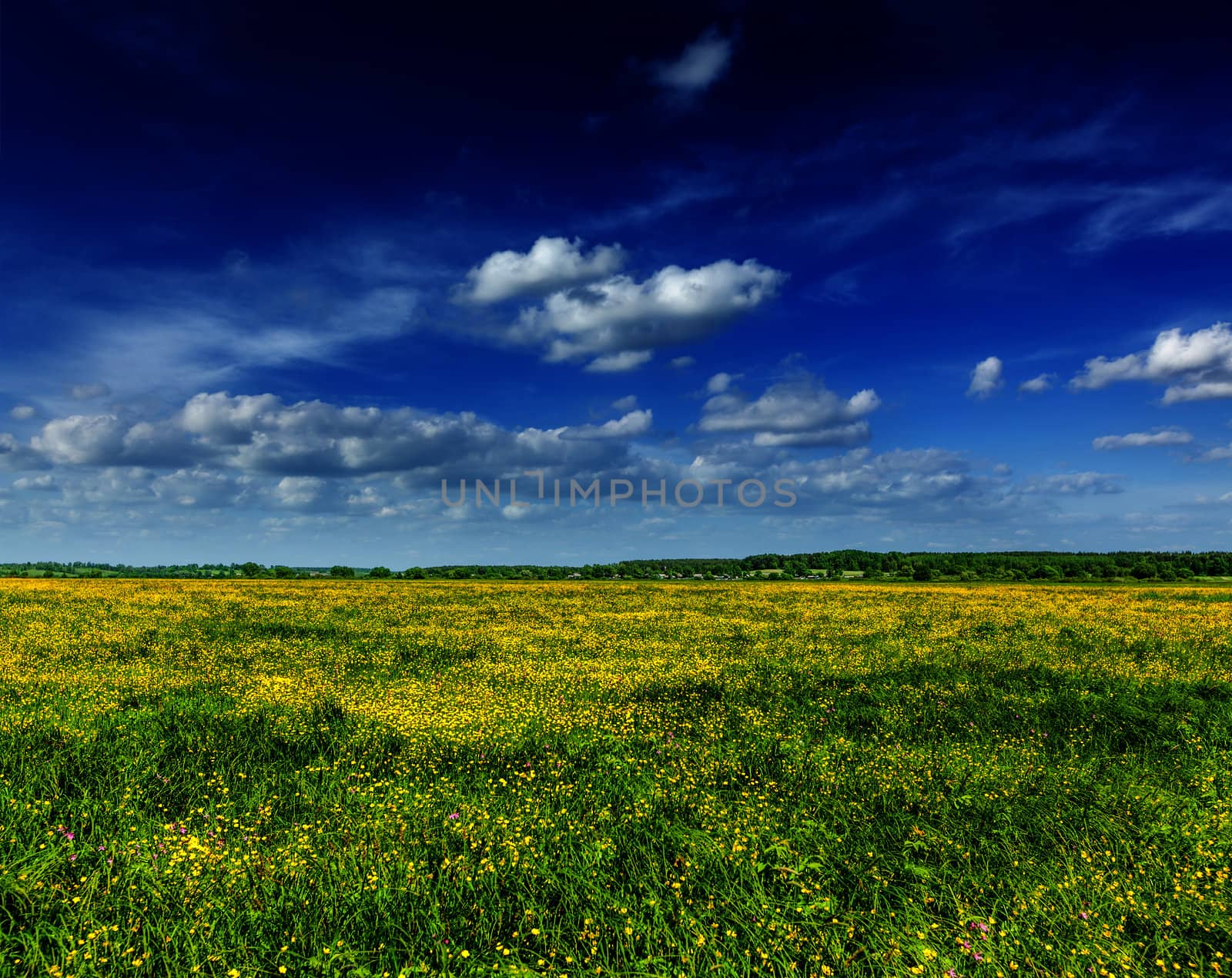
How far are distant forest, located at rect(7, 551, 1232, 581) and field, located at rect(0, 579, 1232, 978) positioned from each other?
85809 millimetres

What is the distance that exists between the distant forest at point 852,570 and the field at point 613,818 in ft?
282

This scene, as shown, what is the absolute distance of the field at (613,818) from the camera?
4.28m

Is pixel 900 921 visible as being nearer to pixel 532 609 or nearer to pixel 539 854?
pixel 539 854

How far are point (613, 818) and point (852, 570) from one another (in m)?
137

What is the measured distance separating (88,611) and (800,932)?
28545 millimetres

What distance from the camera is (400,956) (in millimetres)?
4176

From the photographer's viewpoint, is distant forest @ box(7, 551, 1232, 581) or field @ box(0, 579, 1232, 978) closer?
field @ box(0, 579, 1232, 978)

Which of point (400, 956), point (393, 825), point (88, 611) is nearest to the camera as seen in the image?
point (400, 956)

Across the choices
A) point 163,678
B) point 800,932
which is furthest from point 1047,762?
point 163,678

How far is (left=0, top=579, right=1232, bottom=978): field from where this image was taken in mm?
4277

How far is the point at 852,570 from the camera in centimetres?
13275

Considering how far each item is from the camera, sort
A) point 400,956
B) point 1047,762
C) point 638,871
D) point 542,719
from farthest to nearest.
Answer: point 542,719 < point 1047,762 < point 638,871 < point 400,956

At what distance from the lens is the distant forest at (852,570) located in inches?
4119

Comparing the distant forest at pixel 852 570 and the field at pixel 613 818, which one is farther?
the distant forest at pixel 852 570
